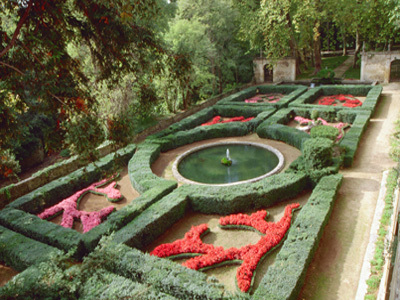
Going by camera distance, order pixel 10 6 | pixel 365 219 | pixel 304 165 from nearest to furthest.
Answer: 1. pixel 10 6
2. pixel 365 219
3. pixel 304 165

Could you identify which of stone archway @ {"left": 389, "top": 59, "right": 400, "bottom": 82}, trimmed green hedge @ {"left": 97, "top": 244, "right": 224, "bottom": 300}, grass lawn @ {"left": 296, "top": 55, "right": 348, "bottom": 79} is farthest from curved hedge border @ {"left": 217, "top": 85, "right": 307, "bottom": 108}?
trimmed green hedge @ {"left": 97, "top": 244, "right": 224, "bottom": 300}

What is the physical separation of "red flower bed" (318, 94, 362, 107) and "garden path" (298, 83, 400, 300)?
6755 millimetres

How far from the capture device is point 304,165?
39.1ft

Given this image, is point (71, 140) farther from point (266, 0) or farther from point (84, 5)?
point (266, 0)

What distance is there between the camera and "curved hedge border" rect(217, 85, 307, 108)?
21.6m

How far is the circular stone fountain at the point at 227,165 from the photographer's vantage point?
1274 cm

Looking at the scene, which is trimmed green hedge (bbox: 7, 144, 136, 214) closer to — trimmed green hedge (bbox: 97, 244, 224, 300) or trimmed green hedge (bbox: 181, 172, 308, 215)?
trimmed green hedge (bbox: 181, 172, 308, 215)

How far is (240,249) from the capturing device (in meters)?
8.29

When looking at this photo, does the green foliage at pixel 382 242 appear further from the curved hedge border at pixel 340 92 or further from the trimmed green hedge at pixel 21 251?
the curved hedge border at pixel 340 92

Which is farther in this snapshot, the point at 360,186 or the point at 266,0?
the point at 266,0

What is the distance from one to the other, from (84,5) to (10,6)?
1.24 metres

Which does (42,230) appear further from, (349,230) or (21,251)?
(349,230)

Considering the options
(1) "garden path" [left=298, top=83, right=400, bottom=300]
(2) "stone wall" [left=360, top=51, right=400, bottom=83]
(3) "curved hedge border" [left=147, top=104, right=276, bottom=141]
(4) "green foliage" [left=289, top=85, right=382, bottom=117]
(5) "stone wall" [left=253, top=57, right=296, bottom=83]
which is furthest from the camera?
(5) "stone wall" [left=253, top=57, right=296, bottom=83]

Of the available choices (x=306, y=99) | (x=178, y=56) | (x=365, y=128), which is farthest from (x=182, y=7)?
(x=178, y=56)
